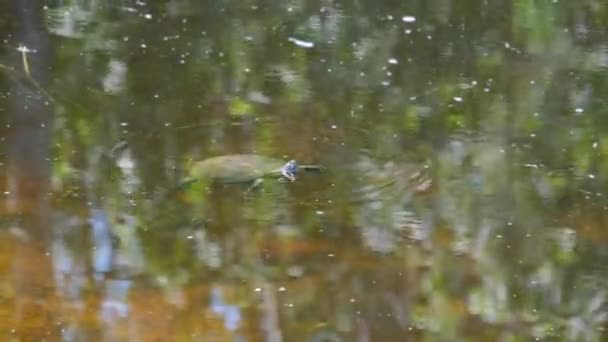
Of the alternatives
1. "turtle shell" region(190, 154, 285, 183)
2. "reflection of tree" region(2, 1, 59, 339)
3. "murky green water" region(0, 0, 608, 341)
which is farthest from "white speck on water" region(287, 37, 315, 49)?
"turtle shell" region(190, 154, 285, 183)

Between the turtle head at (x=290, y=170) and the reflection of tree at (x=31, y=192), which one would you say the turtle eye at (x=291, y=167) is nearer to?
the turtle head at (x=290, y=170)

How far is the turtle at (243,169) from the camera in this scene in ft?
12.3

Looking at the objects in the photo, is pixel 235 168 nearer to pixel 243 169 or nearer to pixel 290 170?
pixel 243 169

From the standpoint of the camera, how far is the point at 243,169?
377 centimetres

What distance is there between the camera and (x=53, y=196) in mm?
3576

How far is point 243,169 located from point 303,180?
0.23m

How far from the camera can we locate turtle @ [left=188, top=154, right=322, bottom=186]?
373 centimetres

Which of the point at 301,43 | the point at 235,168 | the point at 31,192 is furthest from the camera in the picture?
the point at 301,43

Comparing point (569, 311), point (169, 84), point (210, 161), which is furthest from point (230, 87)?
point (569, 311)

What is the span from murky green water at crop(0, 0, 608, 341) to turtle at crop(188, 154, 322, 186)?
0.15 ft

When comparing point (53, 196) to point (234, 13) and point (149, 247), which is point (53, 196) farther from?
point (234, 13)

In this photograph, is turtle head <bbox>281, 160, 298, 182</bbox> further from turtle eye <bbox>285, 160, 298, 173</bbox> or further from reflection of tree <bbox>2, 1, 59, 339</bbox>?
reflection of tree <bbox>2, 1, 59, 339</bbox>

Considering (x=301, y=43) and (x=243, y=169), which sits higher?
(x=243, y=169)

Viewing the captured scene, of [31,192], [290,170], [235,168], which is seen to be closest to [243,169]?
[235,168]
